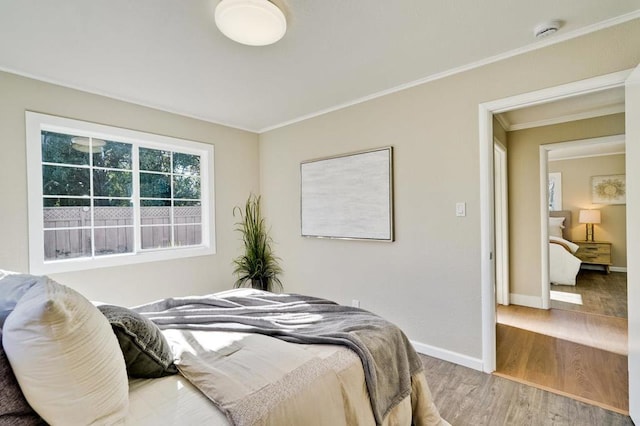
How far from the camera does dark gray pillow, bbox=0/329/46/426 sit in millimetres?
837

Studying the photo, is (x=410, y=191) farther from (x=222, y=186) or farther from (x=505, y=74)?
(x=222, y=186)

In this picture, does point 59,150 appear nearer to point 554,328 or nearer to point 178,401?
point 178,401

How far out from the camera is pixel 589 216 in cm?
615

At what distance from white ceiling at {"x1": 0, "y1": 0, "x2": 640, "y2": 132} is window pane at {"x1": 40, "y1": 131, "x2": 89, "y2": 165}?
49 cm

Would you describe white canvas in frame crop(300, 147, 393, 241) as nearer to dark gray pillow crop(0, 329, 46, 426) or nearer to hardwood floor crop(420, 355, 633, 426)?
hardwood floor crop(420, 355, 633, 426)

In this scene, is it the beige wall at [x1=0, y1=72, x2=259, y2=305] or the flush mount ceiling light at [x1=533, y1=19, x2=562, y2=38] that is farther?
the beige wall at [x1=0, y1=72, x2=259, y2=305]

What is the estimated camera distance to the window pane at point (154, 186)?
338 cm

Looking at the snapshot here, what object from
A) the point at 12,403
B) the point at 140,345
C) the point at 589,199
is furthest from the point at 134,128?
the point at 589,199

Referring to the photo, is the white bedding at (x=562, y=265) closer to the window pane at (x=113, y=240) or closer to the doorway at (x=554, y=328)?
the doorway at (x=554, y=328)

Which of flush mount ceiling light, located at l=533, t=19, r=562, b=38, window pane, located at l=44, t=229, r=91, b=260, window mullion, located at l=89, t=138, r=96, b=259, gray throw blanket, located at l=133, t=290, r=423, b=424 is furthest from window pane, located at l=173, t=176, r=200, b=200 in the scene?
flush mount ceiling light, located at l=533, t=19, r=562, b=38

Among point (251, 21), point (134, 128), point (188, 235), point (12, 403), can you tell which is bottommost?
point (12, 403)

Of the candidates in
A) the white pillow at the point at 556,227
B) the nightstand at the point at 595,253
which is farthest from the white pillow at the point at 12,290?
the nightstand at the point at 595,253

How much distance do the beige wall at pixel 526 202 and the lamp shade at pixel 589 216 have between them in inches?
126

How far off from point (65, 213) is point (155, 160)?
3.30 ft
